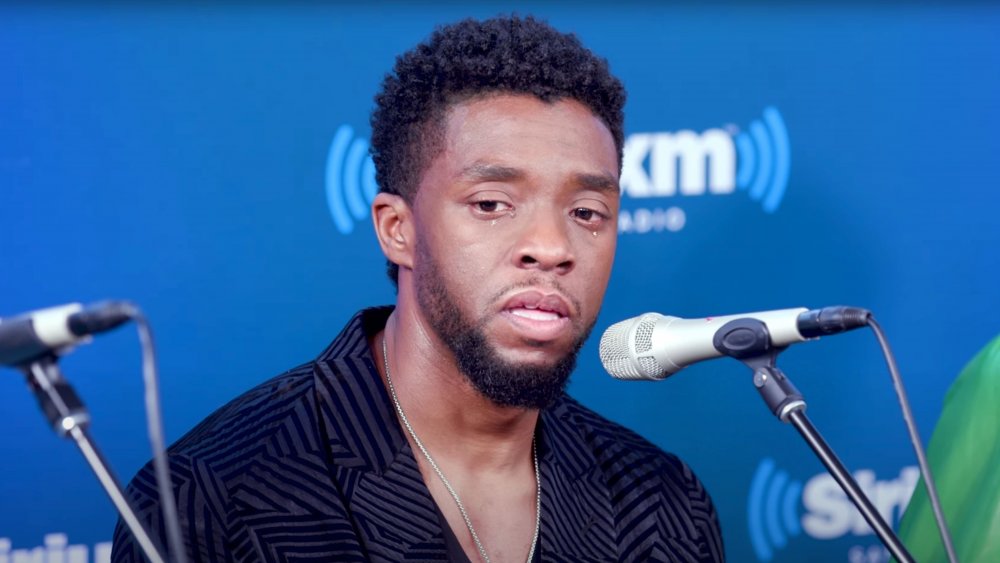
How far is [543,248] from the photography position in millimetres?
1639

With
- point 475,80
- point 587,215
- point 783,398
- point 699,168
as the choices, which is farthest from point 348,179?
point 783,398

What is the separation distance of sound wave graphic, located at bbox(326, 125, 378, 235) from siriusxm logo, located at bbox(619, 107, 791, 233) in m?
0.48

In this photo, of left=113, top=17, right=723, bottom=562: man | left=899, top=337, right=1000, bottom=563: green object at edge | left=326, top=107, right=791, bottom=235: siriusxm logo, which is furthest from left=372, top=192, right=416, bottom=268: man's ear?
left=899, top=337, right=1000, bottom=563: green object at edge

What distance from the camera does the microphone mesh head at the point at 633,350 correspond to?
1415 mm

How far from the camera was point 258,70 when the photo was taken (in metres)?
2.07

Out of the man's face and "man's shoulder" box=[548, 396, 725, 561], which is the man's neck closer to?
the man's face

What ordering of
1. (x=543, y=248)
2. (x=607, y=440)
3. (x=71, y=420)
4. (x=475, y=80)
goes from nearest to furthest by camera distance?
1. (x=71, y=420)
2. (x=543, y=248)
3. (x=475, y=80)
4. (x=607, y=440)

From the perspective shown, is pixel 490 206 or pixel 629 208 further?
pixel 629 208

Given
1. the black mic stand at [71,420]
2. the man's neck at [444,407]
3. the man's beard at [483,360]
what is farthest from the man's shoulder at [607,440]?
the black mic stand at [71,420]

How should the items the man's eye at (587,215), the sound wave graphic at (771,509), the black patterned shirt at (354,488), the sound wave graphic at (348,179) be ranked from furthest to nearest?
the sound wave graphic at (771,509), the sound wave graphic at (348,179), the man's eye at (587,215), the black patterned shirt at (354,488)

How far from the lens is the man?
165cm

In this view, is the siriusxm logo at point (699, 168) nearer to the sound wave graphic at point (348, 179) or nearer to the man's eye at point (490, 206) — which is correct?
the sound wave graphic at point (348, 179)

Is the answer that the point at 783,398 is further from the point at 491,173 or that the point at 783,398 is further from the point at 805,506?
the point at 805,506

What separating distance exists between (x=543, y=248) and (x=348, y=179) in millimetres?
607
